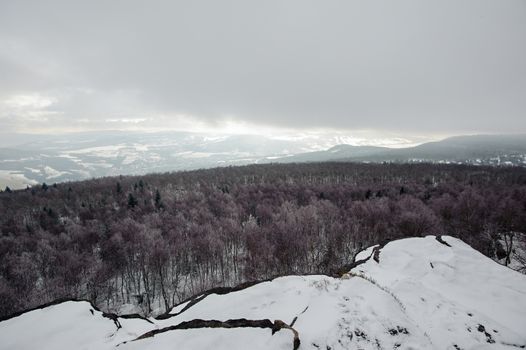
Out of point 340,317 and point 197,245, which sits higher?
point 340,317

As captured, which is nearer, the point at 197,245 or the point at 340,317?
the point at 340,317

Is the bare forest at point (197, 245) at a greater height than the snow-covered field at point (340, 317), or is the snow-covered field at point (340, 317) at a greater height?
the snow-covered field at point (340, 317)

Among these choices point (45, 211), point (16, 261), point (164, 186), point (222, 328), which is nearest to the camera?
point (222, 328)

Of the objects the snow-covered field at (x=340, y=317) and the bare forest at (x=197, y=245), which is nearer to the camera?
the snow-covered field at (x=340, y=317)

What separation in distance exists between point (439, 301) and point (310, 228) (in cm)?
4965

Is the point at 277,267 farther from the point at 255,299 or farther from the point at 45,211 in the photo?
the point at 45,211

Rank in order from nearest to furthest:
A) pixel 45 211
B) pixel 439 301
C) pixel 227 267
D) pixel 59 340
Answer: pixel 59 340
pixel 439 301
pixel 227 267
pixel 45 211

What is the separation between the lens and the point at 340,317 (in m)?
11.4

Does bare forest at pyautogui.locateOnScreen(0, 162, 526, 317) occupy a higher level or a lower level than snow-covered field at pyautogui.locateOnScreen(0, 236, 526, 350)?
lower

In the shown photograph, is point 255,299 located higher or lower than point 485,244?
higher

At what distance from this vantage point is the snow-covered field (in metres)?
10.6

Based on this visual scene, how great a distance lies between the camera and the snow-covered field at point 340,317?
10.6 meters

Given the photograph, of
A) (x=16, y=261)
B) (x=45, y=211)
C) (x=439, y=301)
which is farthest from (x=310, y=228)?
(x=45, y=211)

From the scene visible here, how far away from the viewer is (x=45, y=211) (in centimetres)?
8638
